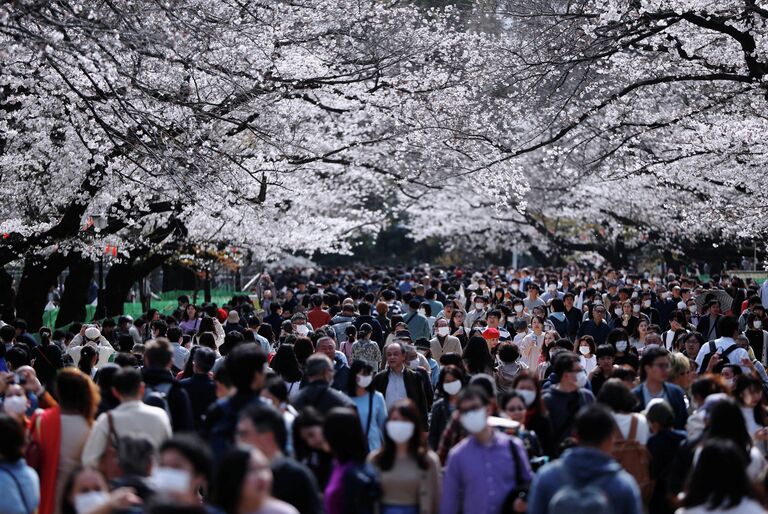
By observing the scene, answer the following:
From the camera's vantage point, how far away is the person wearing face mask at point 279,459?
19.2 ft

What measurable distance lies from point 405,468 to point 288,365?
4633mm

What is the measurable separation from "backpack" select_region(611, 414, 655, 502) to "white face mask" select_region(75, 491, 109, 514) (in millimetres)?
3613

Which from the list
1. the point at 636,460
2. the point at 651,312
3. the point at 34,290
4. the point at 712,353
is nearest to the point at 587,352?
the point at 712,353

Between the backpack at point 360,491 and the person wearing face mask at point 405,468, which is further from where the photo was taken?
the person wearing face mask at point 405,468

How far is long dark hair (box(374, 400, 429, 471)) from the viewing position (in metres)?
6.57

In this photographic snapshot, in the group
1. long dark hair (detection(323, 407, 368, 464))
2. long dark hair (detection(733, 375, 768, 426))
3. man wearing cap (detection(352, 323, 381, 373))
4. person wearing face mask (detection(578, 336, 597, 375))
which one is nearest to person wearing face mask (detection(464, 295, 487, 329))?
person wearing face mask (detection(578, 336, 597, 375))

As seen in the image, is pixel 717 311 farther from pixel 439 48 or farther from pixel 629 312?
pixel 439 48

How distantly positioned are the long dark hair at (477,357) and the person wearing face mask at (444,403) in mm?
1540

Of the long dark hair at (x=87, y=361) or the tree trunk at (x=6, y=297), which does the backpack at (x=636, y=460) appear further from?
the tree trunk at (x=6, y=297)

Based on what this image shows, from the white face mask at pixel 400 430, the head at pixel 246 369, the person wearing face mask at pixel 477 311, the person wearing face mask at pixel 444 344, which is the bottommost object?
the white face mask at pixel 400 430

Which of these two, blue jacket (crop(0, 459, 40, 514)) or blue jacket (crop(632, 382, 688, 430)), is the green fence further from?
blue jacket (crop(0, 459, 40, 514))

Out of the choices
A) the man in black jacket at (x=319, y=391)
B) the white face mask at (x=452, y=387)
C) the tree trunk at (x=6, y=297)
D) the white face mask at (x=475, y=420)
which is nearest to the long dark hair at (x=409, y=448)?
the white face mask at (x=475, y=420)

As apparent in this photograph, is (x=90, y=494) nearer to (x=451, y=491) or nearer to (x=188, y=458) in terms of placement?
(x=188, y=458)

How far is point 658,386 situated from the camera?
364 inches
